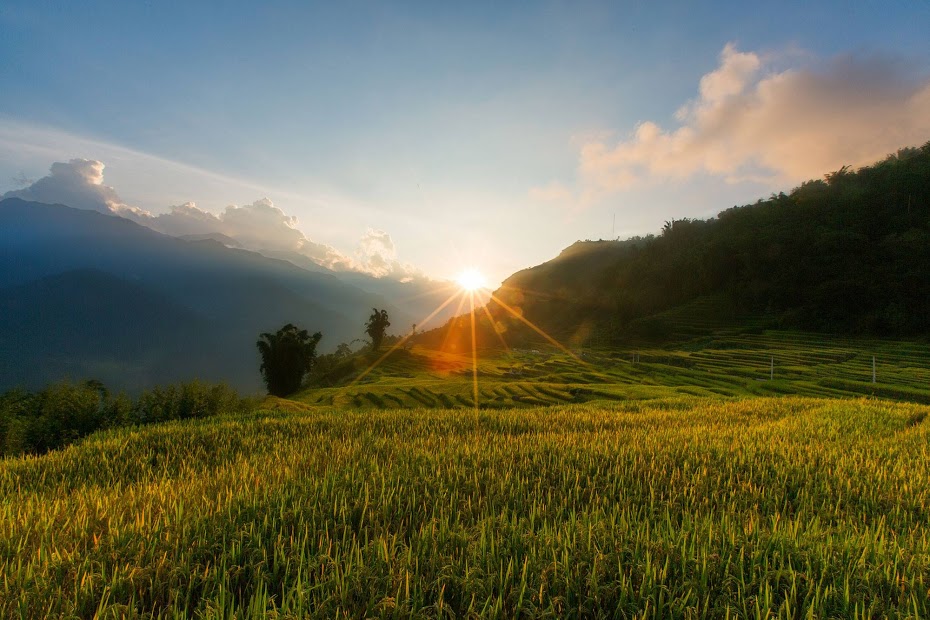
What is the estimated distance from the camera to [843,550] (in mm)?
3270

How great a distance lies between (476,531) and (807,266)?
4959 inches

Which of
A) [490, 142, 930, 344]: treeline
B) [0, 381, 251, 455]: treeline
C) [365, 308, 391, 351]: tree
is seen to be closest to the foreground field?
[0, 381, 251, 455]: treeline

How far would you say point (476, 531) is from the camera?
3596 millimetres

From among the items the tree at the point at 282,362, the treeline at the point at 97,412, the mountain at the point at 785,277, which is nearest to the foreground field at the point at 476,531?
the treeline at the point at 97,412

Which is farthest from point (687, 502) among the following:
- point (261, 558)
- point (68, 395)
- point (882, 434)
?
point (68, 395)

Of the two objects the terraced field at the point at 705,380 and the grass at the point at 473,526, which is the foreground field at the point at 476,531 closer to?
the grass at the point at 473,526

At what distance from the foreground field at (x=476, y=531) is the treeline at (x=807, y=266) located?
9247 centimetres

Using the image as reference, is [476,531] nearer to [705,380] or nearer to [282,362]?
[705,380]

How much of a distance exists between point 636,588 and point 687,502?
7.31 feet

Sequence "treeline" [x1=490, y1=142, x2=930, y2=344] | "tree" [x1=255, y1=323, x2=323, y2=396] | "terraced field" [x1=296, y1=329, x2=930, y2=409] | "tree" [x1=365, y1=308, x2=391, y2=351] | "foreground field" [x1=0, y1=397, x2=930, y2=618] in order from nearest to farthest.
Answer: "foreground field" [x1=0, y1=397, x2=930, y2=618] → "terraced field" [x1=296, y1=329, x2=930, y2=409] → "tree" [x1=255, y1=323, x2=323, y2=396] → "treeline" [x1=490, y1=142, x2=930, y2=344] → "tree" [x1=365, y1=308, x2=391, y2=351]

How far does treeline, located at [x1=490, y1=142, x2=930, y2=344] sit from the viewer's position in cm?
7856

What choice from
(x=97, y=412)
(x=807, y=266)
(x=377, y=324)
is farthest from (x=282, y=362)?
(x=807, y=266)

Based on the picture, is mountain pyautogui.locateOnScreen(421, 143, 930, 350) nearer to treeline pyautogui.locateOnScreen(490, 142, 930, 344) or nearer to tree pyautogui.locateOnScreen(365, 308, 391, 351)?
treeline pyautogui.locateOnScreen(490, 142, 930, 344)

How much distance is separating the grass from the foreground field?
25mm
